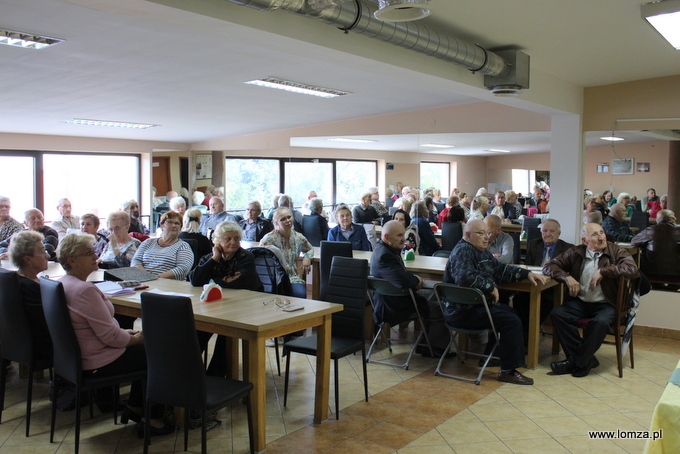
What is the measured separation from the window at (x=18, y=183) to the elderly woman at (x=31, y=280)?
698 centimetres

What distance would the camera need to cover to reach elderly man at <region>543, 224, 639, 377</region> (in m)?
4.57

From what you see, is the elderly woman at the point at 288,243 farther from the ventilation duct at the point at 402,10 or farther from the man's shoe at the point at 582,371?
the ventilation duct at the point at 402,10

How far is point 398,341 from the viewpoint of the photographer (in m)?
5.61

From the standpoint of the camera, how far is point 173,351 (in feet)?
9.37

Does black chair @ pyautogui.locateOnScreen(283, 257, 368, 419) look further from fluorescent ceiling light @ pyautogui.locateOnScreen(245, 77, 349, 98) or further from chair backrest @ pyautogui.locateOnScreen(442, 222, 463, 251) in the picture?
chair backrest @ pyautogui.locateOnScreen(442, 222, 463, 251)

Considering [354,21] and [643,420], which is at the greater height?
[354,21]

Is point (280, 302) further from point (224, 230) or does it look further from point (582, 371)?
point (582, 371)

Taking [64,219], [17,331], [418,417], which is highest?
[64,219]

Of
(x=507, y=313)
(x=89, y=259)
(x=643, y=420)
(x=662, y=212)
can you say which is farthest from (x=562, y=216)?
(x=89, y=259)

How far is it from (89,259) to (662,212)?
18.5 feet

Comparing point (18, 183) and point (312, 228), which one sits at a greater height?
point (18, 183)

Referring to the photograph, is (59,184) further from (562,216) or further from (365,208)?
(562,216)

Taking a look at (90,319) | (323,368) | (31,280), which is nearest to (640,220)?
(323,368)

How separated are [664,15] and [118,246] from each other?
14.9ft
